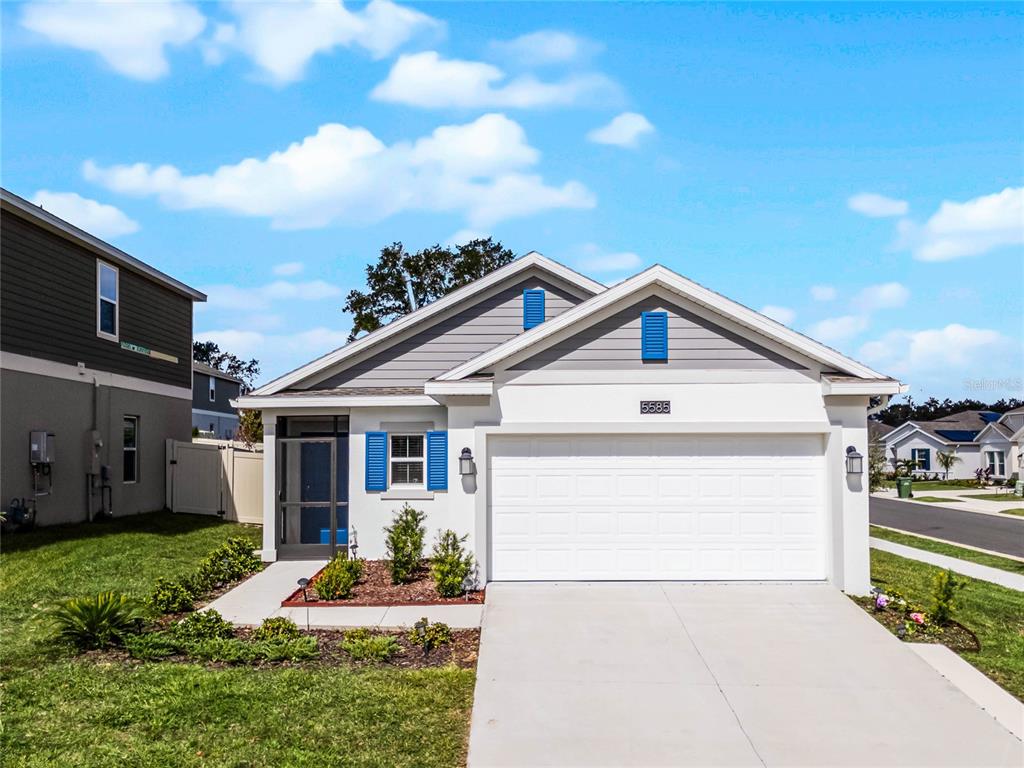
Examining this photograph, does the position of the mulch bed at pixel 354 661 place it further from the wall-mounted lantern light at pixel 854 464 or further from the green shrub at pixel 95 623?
the wall-mounted lantern light at pixel 854 464

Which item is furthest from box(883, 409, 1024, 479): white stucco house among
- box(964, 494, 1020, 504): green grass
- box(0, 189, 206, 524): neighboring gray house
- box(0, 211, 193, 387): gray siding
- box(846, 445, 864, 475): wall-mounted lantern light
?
box(0, 211, 193, 387): gray siding

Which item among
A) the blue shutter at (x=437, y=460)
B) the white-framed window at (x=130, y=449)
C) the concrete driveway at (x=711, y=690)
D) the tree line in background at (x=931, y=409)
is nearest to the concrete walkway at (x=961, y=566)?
the concrete driveway at (x=711, y=690)

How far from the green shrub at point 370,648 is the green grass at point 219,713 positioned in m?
0.39

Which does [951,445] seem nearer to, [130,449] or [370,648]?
[130,449]

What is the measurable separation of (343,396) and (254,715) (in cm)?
787

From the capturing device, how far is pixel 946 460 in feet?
165

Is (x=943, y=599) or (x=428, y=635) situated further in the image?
(x=943, y=599)

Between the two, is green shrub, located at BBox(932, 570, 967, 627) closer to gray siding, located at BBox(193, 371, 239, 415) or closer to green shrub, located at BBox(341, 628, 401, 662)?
green shrub, located at BBox(341, 628, 401, 662)

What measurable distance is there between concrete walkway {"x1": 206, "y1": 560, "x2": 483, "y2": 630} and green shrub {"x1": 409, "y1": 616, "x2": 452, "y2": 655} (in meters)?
0.63

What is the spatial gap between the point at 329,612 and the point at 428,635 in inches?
81.5

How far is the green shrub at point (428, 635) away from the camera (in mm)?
8219

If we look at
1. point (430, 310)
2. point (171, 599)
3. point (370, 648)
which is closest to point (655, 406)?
point (430, 310)

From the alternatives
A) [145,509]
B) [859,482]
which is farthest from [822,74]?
[145,509]

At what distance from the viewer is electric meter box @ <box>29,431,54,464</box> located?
15320 mm
